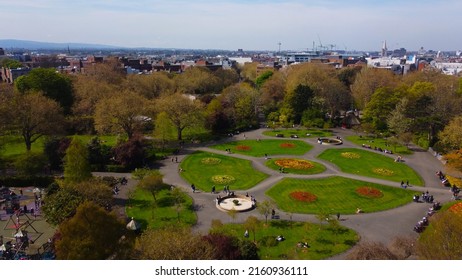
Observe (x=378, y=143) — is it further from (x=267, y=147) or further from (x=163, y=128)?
(x=163, y=128)

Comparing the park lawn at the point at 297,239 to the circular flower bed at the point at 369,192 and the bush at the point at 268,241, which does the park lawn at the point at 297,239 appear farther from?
the circular flower bed at the point at 369,192

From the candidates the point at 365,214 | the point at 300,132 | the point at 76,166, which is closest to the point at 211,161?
the point at 76,166

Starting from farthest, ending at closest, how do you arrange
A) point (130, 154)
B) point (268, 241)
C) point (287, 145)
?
point (287, 145) < point (130, 154) < point (268, 241)

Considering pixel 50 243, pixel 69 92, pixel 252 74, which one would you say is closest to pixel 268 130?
pixel 69 92

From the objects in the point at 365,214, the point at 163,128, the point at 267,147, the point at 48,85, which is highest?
the point at 48,85

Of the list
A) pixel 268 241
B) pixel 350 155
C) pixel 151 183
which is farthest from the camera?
pixel 350 155

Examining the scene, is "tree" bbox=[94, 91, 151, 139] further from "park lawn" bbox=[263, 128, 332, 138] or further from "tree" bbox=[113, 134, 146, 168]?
"park lawn" bbox=[263, 128, 332, 138]

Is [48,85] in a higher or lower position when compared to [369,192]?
higher

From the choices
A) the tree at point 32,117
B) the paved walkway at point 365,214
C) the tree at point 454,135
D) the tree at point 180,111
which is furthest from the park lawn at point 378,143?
the tree at point 32,117
